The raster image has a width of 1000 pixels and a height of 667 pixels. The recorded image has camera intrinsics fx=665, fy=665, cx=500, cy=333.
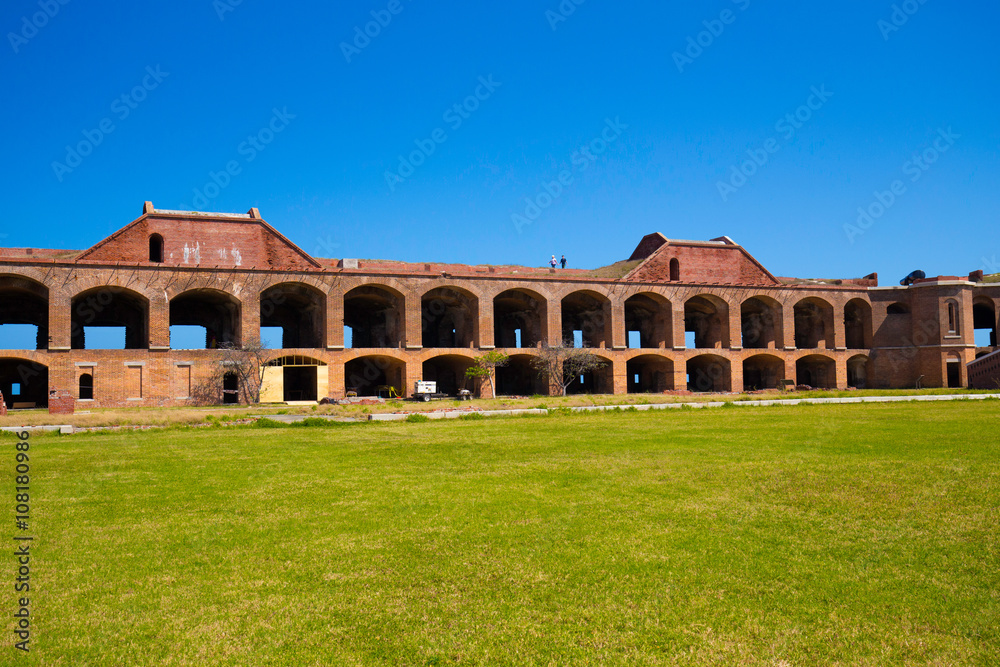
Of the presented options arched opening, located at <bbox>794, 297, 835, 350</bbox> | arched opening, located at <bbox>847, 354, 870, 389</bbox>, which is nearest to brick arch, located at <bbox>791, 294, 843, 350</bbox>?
arched opening, located at <bbox>794, 297, 835, 350</bbox>

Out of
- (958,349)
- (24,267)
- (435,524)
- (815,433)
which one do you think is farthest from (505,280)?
(435,524)

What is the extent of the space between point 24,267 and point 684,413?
27.2 meters

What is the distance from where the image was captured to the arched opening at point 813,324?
40.5 metres

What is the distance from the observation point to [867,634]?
350 cm

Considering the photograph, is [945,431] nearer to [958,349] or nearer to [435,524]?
[435,524]

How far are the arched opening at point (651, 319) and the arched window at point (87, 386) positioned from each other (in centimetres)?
2675

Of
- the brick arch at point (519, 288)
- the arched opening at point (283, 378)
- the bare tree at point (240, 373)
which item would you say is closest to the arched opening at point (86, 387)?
the bare tree at point (240, 373)

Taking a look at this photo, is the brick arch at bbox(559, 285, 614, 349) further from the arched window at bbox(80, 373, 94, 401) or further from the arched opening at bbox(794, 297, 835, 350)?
the arched window at bbox(80, 373, 94, 401)

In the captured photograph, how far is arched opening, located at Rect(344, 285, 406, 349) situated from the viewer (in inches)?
1346

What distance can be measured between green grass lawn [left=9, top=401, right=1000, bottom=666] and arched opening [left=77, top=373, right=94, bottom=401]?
22285 mm

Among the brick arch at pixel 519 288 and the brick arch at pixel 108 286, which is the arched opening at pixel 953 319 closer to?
the brick arch at pixel 519 288

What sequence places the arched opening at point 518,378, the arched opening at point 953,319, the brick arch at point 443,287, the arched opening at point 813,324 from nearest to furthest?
1. the brick arch at point 443,287
2. the arched opening at point 518,378
3. the arched opening at point 953,319
4. the arched opening at point 813,324

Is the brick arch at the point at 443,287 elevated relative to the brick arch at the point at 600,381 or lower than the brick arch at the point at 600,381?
elevated

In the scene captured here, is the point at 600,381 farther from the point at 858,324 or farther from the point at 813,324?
the point at 858,324
